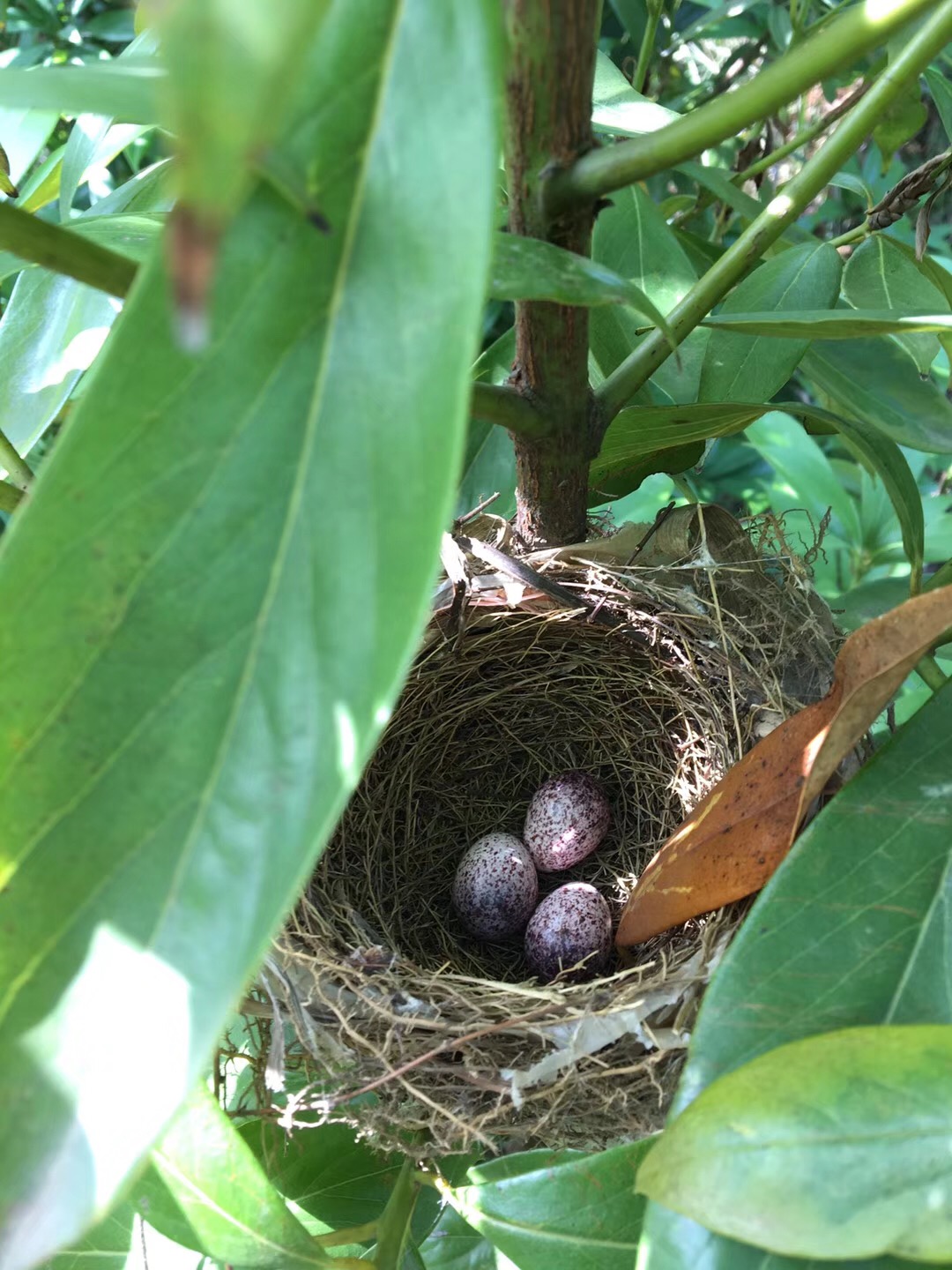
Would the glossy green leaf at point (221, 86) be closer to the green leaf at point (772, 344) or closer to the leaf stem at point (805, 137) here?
the green leaf at point (772, 344)

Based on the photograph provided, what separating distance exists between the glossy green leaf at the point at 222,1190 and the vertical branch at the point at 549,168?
382mm

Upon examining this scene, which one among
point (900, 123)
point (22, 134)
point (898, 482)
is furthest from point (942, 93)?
point (22, 134)

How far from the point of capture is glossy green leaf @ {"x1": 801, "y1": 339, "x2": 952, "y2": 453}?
739 millimetres

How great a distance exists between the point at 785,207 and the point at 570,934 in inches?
24.6

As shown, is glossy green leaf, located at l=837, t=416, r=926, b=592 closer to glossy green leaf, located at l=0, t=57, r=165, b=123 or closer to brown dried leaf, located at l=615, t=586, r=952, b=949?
brown dried leaf, located at l=615, t=586, r=952, b=949

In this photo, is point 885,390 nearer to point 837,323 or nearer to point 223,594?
point 837,323

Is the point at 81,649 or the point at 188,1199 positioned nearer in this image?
the point at 81,649

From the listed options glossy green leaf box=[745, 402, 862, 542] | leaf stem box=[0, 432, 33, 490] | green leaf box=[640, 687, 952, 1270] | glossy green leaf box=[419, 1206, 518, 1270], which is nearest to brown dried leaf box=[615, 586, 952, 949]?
green leaf box=[640, 687, 952, 1270]

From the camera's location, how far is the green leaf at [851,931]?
1.50 feet

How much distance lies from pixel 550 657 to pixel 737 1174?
25.2 inches

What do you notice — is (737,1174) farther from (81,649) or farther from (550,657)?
(550,657)

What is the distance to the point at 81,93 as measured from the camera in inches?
12.9

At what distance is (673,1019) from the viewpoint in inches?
25.9

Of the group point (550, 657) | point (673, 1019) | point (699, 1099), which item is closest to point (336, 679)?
point (699, 1099)
